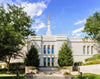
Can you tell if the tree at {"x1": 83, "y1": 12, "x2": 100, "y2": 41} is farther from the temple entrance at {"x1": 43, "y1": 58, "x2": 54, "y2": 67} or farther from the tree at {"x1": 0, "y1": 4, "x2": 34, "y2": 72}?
the tree at {"x1": 0, "y1": 4, "x2": 34, "y2": 72}

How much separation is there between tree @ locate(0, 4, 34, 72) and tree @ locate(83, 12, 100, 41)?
15683 mm

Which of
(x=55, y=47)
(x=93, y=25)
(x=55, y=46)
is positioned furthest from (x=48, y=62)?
(x=93, y=25)

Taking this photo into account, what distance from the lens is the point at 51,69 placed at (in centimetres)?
2705

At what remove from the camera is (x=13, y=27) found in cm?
1556

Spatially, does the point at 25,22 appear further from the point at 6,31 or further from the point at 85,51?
the point at 85,51

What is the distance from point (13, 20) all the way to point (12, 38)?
9417 mm

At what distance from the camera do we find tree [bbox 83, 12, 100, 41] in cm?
2833

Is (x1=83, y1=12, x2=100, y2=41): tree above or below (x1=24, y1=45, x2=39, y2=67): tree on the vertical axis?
above

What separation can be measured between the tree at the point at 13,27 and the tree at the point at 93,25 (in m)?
15.7

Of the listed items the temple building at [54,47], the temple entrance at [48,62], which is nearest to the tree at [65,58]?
the temple building at [54,47]

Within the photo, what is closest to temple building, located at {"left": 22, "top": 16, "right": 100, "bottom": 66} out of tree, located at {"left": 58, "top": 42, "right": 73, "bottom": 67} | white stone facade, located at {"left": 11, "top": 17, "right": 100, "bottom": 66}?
white stone facade, located at {"left": 11, "top": 17, "right": 100, "bottom": 66}

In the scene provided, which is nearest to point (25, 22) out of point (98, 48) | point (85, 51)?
point (85, 51)

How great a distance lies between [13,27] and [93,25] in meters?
21.0

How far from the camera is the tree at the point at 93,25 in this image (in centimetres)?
2833
